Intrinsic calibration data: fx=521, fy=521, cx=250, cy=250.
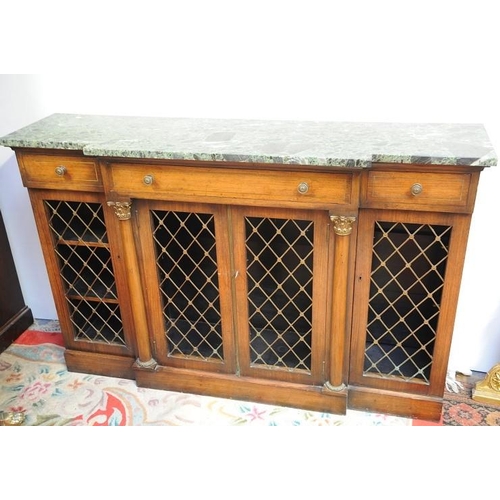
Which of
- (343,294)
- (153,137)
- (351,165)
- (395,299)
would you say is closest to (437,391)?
(395,299)

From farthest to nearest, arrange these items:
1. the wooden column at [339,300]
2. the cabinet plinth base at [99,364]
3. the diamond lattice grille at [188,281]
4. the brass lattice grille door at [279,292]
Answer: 1. the cabinet plinth base at [99,364]
2. the diamond lattice grille at [188,281]
3. the brass lattice grille door at [279,292]
4. the wooden column at [339,300]

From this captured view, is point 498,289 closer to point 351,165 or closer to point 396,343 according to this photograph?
point 396,343

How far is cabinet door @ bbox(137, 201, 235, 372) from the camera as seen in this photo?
1757 mm

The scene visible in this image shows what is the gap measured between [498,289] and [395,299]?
406 mm

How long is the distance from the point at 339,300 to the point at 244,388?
55 centimetres

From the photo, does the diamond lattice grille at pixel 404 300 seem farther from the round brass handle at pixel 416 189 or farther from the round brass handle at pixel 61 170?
the round brass handle at pixel 61 170

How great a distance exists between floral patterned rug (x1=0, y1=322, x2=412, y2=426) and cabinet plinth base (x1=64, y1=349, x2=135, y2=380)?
0.02m

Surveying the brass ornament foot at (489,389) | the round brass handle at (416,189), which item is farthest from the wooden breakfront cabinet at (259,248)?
the brass ornament foot at (489,389)

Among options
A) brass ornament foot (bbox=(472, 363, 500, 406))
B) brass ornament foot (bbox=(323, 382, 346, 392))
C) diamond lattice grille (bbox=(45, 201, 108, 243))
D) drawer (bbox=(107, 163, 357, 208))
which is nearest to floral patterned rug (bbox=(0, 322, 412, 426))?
brass ornament foot (bbox=(323, 382, 346, 392))

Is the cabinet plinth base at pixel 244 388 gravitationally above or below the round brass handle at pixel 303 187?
below

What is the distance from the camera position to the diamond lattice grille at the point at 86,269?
193 centimetres

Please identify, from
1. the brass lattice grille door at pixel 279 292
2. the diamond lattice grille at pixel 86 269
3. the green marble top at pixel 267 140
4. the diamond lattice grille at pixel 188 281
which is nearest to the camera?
the green marble top at pixel 267 140

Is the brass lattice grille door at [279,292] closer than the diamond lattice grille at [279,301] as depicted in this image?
Yes

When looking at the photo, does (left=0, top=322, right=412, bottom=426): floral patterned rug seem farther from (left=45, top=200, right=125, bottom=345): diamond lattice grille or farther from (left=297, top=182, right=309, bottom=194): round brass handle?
(left=297, top=182, right=309, bottom=194): round brass handle
